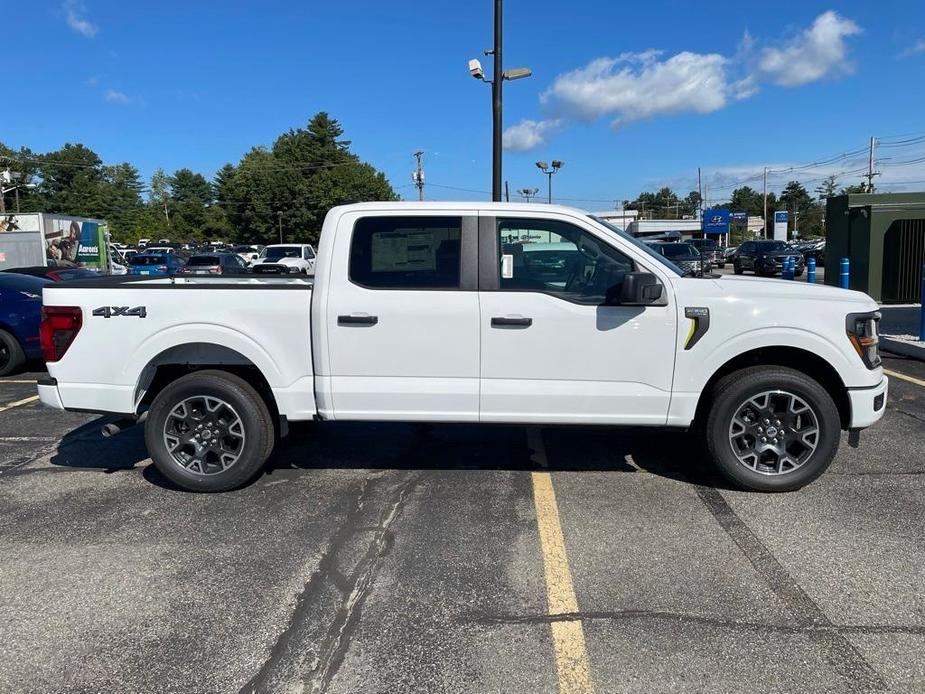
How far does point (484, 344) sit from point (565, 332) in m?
0.54

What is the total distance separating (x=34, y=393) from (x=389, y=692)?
7785mm

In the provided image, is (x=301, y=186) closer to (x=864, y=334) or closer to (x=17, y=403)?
(x=17, y=403)

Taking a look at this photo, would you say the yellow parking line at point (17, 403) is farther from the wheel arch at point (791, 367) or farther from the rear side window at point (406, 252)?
the wheel arch at point (791, 367)

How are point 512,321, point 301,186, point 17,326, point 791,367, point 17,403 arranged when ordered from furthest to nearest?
point 301,186 → point 17,326 → point 17,403 → point 791,367 → point 512,321

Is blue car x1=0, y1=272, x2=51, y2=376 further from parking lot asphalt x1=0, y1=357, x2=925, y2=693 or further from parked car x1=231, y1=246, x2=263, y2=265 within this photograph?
parked car x1=231, y1=246, x2=263, y2=265

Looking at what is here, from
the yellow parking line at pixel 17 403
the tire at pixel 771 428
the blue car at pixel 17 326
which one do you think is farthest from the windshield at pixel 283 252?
the tire at pixel 771 428

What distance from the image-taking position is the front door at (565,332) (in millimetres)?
4500

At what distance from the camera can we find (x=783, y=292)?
4.57 meters

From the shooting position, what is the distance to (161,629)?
319 cm

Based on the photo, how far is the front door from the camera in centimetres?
450

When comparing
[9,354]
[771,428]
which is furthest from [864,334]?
[9,354]

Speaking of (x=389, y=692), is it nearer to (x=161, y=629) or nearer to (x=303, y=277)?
(x=161, y=629)

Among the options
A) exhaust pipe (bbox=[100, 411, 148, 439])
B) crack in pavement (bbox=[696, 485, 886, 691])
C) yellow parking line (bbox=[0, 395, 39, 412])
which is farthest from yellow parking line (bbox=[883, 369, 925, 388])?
yellow parking line (bbox=[0, 395, 39, 412])

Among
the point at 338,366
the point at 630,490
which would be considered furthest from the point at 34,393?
the point at 630,490
